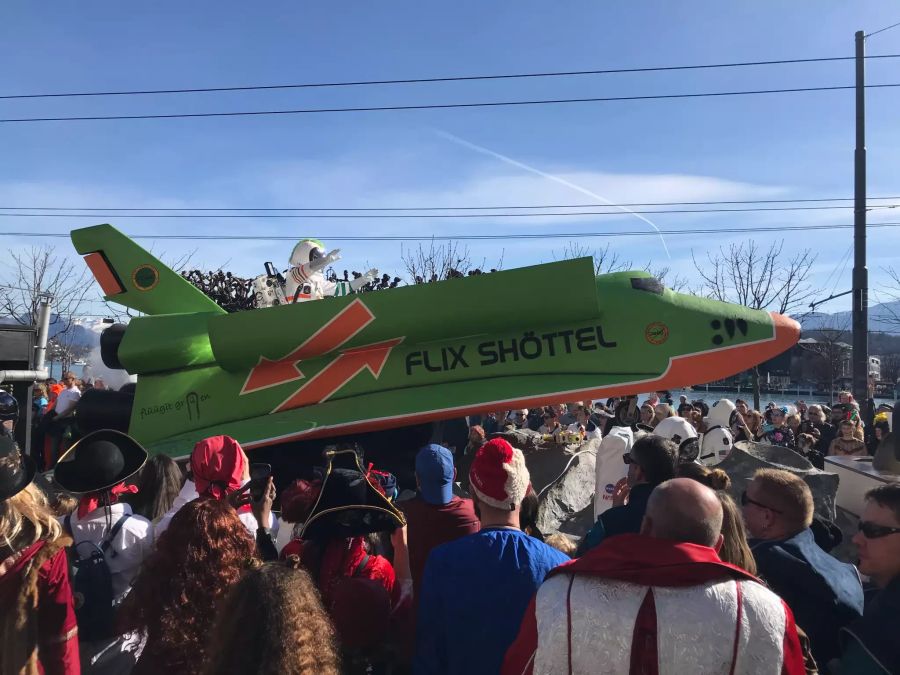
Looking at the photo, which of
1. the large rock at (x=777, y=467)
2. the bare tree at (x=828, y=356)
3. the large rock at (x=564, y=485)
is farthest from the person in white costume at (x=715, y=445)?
the bare tree at (x=828, y=356)

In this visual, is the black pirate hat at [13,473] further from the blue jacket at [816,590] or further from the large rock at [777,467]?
the large rock at [777,467]

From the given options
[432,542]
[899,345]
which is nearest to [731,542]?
[432,542]

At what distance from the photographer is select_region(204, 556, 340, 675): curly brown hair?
1.80m

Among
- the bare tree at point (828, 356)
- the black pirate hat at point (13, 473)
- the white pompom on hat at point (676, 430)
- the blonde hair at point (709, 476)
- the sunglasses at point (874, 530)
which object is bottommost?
the bare tree at point (828, 356)

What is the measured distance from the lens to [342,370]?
9.38 metres

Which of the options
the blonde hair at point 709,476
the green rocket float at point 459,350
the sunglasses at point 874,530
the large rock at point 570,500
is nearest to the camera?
the sunglasses at point 874,530

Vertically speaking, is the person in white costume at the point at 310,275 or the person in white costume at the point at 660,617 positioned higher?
the person in white costume at the point at 310,275

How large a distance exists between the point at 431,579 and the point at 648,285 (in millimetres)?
7194

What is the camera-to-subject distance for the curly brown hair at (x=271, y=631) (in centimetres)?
180

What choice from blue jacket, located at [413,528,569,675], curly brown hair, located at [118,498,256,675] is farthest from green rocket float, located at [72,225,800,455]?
curly brown hair, located at [118,498,256,675]

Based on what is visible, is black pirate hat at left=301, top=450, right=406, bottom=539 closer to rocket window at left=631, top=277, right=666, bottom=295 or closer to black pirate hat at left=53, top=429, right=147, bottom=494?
black pirate hat at left=53, top=429, right=147, bottom=494

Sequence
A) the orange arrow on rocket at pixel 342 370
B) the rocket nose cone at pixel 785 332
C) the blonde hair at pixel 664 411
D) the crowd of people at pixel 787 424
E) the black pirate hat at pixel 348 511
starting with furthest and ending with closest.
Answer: the blonde hair at pixel 664 411, the orange arrow on rocket at pixel 342 370, the crowd of people at pixel 787 424, the rocket nose cone at pixel 785 332, the black pirate hat at pixel 348 511

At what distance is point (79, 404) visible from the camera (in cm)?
1035

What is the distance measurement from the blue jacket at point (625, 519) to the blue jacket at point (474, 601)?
113 centimetres
